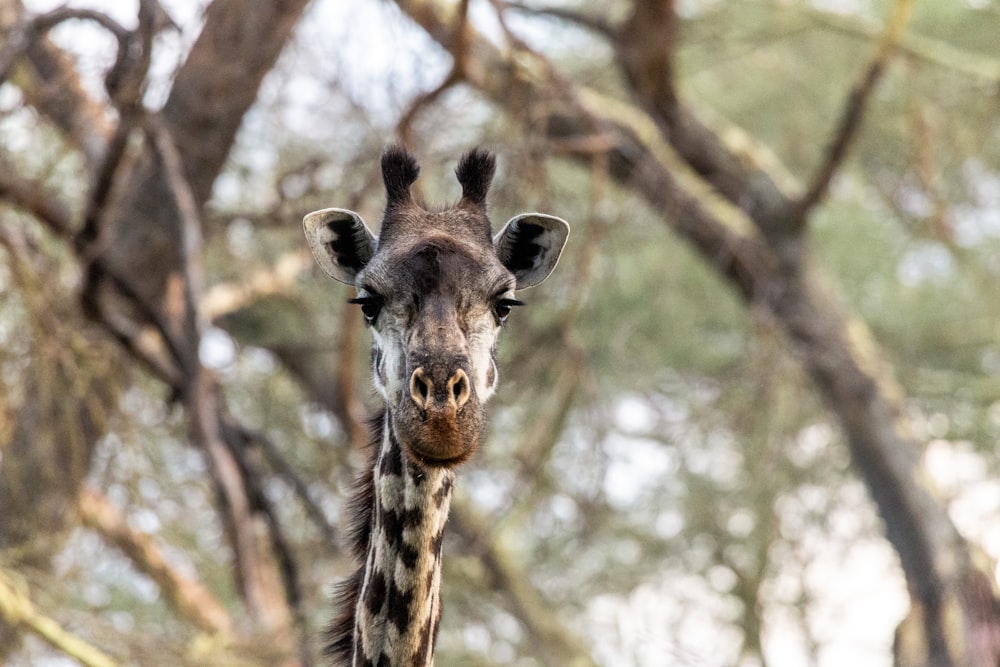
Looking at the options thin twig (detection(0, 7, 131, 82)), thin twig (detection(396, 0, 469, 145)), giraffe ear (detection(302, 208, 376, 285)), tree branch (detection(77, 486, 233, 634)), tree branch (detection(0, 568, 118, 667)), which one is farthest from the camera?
tree branch (detection(77, 486, 233, 634))

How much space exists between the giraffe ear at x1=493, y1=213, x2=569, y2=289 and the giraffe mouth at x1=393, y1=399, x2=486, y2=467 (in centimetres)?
116

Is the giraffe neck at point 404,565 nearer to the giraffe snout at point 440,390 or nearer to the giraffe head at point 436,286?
the giraffe head at point 436,286

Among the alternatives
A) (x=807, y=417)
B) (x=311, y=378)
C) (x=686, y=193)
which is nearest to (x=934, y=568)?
(x=807, y=417)

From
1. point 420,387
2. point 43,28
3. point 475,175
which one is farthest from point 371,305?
point 43,28

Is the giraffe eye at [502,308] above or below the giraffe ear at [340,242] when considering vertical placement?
below

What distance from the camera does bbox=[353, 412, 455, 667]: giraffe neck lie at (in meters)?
4.04

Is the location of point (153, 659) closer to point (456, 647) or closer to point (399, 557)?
point (399, 557)

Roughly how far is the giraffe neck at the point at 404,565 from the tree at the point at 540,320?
9.41 ft

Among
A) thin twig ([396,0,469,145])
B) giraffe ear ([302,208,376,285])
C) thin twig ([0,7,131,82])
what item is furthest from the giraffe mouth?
thin twig ([396,0,469,145])

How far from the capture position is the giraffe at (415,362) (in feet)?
11.6

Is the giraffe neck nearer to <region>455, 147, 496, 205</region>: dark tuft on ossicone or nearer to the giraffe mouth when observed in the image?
the giraffe mouth

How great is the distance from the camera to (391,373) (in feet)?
12.7

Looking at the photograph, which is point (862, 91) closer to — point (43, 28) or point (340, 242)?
point (43, 28)

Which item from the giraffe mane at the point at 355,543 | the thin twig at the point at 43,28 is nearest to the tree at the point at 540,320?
the thin twig at the point at 43,28
